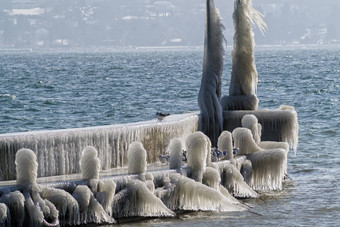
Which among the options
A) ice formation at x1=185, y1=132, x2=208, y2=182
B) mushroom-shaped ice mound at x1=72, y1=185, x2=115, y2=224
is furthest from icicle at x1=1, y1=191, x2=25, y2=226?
ice formation at x1=185, y1=132, x2=208, y2=182

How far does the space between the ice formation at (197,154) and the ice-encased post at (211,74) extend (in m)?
4.00

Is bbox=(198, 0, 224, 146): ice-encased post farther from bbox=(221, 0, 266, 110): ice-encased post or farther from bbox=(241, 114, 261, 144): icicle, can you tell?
bbox=(241, 114, 261, 144): icicle

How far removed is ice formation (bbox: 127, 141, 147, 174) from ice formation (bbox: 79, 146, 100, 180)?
2.80 feet

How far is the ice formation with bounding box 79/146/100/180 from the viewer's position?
16.0 meters

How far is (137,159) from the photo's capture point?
16.7m

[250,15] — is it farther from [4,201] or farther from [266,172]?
[4,201]

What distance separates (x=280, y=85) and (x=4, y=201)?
58.5 metres

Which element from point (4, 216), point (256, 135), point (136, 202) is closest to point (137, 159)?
point (136, 202)

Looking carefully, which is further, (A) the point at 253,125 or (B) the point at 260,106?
(B) the point at 260,106

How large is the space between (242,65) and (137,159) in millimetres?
6871

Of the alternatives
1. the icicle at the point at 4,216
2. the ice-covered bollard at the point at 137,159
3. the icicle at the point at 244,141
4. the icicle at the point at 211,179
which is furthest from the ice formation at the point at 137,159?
the icicle at the point at 244,141

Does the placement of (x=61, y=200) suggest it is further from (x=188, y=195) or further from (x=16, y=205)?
(x=188, y=195)

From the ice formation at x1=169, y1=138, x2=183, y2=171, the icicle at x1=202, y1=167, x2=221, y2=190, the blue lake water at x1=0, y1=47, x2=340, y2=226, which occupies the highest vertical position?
the ice formation at x1=169, y1=138, x2=183, y2=171

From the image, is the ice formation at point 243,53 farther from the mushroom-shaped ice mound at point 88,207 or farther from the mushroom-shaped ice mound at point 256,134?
the mushroom-shaped ice mound at point 88,207
